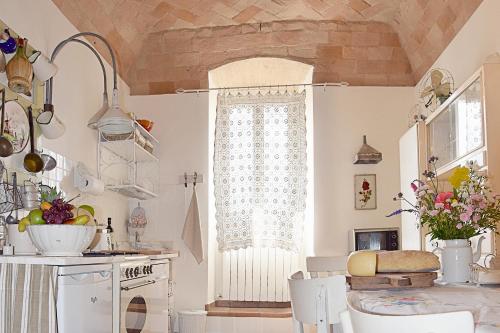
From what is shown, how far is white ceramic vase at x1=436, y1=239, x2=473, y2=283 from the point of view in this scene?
90.5 inches

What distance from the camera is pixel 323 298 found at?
204 centimetres

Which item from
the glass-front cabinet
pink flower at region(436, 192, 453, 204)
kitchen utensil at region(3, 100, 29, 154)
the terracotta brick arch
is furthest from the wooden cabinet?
kitchen utensil at region(3, 100, 29, 154)

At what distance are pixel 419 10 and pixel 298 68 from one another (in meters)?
1.50

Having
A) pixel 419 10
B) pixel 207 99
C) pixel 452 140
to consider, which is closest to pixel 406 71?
pixel 419 10

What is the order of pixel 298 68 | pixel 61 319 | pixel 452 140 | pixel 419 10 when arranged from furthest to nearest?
pixel 298 68 < pixel 419 10 < pixel 452 140 < pixel 61 319

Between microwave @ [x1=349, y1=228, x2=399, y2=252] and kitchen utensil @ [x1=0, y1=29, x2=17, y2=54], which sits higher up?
kitchen utensil @ [x1=0, y1=29, x2=17, y2=54]

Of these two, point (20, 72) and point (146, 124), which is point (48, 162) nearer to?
point (20, 72)

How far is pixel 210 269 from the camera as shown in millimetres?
5660

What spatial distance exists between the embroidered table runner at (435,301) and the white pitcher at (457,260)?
0.20 metres

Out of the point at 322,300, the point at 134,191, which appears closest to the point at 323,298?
the point at 322,300

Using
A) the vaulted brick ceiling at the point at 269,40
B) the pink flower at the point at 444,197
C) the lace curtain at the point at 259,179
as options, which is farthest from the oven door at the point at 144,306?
the vaulted brick ceiling at the point at 269,40

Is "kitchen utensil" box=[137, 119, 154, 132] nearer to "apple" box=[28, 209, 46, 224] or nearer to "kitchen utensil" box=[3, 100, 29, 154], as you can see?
"kitchen utensil" box=[3, 100, 29, 154]

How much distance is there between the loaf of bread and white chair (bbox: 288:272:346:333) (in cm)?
31

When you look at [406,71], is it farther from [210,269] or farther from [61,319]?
[61,319]
